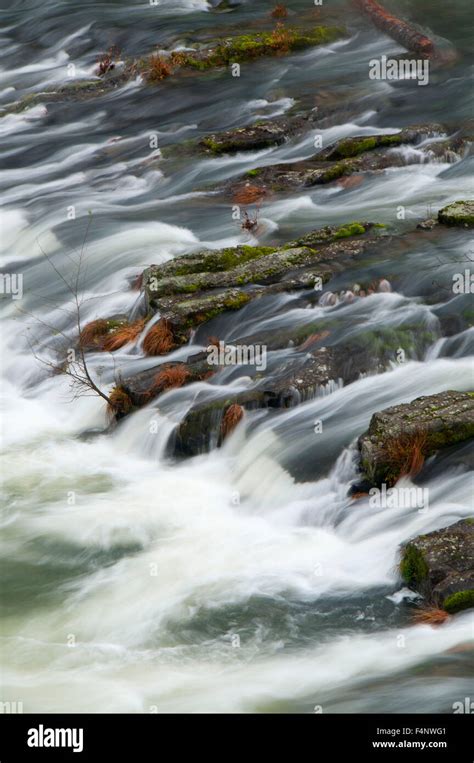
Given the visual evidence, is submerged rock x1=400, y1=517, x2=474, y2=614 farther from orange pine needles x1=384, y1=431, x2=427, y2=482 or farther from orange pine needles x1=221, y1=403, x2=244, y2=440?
orange pine needles x1=221, y1=403, x2=244, y2=440

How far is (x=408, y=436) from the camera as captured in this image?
435 inches

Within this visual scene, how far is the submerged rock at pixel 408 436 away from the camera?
432 inches

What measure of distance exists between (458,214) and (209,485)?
238 inches

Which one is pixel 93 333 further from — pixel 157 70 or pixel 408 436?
pixel 157 70

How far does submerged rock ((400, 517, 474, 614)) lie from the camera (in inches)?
366

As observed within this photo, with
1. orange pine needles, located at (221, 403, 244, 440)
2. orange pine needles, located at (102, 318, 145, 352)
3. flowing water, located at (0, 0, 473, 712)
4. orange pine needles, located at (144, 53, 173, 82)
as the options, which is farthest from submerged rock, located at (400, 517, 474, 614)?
orange pine needles, located at (144, 53, 173, 82)

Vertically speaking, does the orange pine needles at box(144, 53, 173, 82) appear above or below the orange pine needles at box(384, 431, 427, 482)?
above

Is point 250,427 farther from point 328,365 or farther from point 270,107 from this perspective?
point 270,107

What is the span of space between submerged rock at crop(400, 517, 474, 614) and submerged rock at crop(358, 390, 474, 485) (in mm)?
1018

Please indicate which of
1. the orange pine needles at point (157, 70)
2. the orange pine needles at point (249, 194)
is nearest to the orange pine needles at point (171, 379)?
the orange pine needles at point (249, 194)

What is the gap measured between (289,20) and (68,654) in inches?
769
